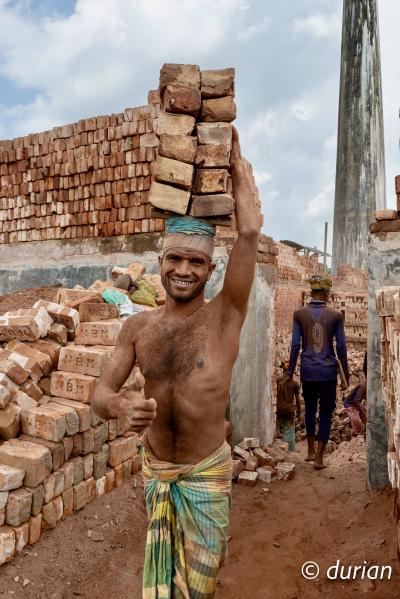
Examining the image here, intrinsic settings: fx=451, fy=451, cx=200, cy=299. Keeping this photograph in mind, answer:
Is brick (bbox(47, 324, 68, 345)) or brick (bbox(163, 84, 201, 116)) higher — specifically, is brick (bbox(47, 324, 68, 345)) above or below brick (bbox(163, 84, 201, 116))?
below

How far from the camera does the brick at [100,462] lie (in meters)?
4.03

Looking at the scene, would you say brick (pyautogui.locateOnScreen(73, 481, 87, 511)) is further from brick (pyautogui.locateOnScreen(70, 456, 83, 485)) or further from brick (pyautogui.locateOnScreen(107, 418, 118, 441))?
brick (pyautogui.locateOnScreen(107, 418, 118, 441))

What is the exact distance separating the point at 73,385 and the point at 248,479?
2237 mm

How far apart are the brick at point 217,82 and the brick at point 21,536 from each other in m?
3.05

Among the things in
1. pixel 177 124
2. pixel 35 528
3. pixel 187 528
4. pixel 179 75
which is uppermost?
pixel 179 75

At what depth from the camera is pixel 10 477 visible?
3.13m

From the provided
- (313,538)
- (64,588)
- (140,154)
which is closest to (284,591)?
(313,538)

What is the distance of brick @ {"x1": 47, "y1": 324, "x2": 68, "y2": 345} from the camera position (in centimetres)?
451

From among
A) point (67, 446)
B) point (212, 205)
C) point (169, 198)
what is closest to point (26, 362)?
point (67, 446)

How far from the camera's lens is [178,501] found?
2.14 m

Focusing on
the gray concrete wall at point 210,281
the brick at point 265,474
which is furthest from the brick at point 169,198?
the brick at point 265,474

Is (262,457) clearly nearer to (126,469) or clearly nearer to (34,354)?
(126,469)

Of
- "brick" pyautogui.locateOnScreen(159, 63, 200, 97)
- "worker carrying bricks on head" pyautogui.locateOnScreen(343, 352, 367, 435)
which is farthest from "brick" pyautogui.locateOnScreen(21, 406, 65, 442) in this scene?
"worker carrying bricks on head" pyautogui.locateOnScreen(343, 352, 367, 435)

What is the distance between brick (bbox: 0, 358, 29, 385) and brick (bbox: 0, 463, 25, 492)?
818 millimetres
